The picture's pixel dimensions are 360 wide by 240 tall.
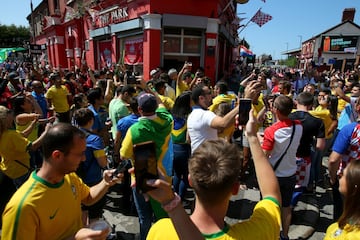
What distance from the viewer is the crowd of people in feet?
4.06

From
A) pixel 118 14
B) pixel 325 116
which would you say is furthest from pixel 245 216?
pixel 118 14

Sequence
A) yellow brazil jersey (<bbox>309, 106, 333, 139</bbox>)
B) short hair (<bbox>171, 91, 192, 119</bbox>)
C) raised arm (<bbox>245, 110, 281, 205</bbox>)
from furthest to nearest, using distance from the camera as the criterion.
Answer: yellow brazil jersey (<bbox>309, 106, 333, 139</bbox>) < short hair (<bbox>171, 91, 192, 119</bbox>) < raised arm (<bbox>245, 110, 281, 205</bbox>)

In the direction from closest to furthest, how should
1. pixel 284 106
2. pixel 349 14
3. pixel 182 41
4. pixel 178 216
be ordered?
pixel 178 216, pixel 284 106, pixel 182 41, pixel 349 14

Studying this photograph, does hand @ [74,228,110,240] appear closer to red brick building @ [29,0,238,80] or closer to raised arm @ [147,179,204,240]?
raised arm @ [147,179,204,240]

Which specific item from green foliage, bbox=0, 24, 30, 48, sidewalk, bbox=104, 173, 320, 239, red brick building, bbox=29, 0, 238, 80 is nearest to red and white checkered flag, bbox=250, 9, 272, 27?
red brick building, bbox=29, 0, 238, 80

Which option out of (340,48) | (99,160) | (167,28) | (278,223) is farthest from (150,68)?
(340,48)

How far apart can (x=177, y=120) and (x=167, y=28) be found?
860 centimetres

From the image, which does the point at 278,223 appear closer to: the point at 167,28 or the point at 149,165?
the point at 149,165

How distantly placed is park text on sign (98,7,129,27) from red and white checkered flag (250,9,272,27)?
22.7ft

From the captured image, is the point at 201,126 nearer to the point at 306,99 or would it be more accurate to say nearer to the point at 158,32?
the point at 306,99

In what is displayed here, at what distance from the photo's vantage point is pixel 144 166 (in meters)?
1.18

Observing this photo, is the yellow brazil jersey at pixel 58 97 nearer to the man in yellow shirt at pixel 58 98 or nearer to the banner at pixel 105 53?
the man in yellow shirt at pixel 58 98

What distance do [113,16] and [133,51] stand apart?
2628 millimetres

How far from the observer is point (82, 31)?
20500 mm
